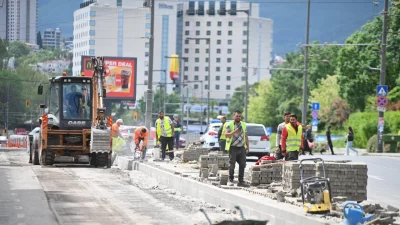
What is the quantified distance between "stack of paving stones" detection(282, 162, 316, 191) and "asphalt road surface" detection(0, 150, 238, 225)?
59.0 inches

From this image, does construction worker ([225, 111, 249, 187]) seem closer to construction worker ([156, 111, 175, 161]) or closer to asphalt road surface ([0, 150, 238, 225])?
asphalt road surface ([0, 150, 238, 225])

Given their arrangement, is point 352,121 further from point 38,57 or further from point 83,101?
point 83,101

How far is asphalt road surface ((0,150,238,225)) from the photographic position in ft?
53.6

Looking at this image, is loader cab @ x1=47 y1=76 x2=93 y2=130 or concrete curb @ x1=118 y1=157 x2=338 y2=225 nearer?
concrete curb @ x1=118 y1=157 x2=338 y2=225

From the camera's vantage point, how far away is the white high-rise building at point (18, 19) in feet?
178

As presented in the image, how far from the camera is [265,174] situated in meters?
21.1

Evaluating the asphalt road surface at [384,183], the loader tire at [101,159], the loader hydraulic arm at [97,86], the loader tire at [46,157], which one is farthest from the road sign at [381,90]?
the loader tire at [46,157]

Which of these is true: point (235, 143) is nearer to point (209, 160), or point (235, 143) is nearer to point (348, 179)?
point (209, 160)

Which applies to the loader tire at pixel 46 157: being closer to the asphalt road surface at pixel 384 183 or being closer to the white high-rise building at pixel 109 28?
the asphalt road surface at pixel 384 183

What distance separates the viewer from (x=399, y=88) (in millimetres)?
79562

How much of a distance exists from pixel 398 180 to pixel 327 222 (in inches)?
625

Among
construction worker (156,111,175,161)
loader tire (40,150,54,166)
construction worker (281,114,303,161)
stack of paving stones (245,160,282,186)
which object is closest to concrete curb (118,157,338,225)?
stack of paving stones (245,160,282,186)

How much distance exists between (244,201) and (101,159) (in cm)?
1755

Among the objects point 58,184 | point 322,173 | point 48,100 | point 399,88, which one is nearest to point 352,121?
point 399,88
